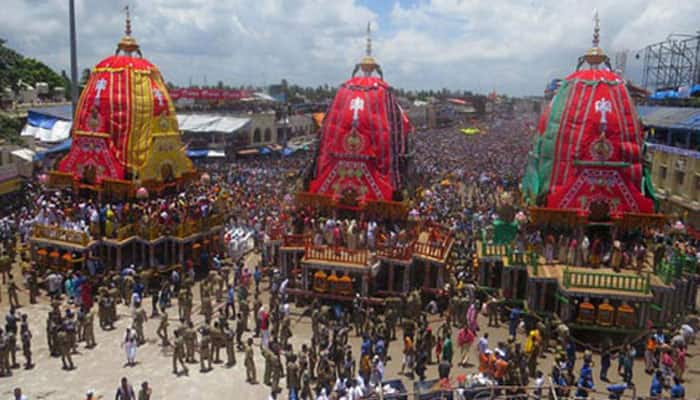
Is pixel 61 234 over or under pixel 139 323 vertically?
over

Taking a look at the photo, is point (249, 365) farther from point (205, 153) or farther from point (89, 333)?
point (205, 153)

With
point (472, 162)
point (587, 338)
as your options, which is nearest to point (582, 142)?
point (587, 338)

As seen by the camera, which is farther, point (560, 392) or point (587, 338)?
point (587, 338)

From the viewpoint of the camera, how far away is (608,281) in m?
16.2

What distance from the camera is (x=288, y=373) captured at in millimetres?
12953

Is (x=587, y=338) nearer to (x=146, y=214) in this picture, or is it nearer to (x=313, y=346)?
(x=313, y=346)

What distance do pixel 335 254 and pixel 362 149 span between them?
4.21 metres

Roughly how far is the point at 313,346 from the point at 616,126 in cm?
1149

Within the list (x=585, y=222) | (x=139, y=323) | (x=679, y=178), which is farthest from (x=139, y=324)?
(x=679, y=178)

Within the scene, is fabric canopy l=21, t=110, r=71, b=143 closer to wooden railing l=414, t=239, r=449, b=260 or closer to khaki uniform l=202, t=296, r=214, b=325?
khaki uniform l=202, t=296, r=214, b=325

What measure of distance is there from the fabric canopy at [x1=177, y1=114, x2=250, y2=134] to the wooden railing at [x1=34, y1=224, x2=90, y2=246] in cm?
2593

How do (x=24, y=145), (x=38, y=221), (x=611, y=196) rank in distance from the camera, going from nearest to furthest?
1. (x=611, y=196)
2. (x=38, y=221)
3. (x=24, y=145)

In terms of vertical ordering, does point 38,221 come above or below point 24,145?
below

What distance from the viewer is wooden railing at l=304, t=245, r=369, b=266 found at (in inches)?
720
